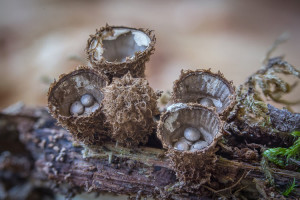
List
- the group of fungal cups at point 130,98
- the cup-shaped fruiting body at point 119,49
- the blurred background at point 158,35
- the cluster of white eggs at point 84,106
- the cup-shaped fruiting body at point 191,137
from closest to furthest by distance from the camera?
the cup-shaped fruiting body at point 191,137 < the group of fungal cups at point 130,98 < the cup-shaped fruiting body at point 119,49 < the cluster of white eggs at point 84,106 < the blurred background at point 158,35

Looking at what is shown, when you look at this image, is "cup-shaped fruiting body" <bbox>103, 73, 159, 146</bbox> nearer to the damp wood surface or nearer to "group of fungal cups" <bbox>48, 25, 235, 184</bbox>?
"group of fungal cups" <bbox>48, 25, 235, 184</bbox>

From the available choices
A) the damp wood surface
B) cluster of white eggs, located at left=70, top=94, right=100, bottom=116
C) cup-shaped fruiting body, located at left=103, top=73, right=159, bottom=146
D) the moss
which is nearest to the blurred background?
the damp wood surface

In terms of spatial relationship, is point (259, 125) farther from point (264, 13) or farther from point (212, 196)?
point (264, 13)

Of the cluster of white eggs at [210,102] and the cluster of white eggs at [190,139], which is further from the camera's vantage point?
the cluster of white eggs at [210,102]

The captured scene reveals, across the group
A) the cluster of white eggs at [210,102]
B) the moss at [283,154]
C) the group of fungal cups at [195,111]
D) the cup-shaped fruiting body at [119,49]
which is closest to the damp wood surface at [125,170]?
the moss at [283,154]

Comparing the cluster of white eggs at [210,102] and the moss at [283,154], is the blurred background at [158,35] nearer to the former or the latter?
the cluster of white eggs at [210,102]

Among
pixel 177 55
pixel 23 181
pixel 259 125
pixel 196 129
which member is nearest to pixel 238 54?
pixel 177 55
